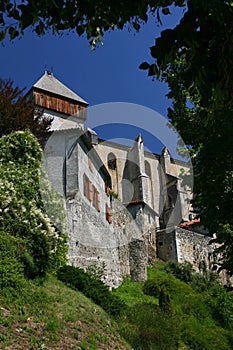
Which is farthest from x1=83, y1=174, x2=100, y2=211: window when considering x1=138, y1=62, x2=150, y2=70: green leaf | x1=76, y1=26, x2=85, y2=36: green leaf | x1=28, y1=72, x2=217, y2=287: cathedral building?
x1=138, y1=62, x2=150, y2=70: green leaf

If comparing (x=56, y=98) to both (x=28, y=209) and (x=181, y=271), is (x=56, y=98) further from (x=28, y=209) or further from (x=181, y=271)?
(x=28, y=209)

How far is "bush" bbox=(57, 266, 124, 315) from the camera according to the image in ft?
44.3

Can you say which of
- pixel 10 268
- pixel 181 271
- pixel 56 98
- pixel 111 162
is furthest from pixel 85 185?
pixel 111 162

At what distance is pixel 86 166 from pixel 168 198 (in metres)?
29.3

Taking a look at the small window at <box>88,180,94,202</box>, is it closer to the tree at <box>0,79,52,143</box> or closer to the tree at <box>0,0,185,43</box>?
the tree at <box>0,79,52,143</box>

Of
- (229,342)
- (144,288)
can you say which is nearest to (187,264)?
(144,288)

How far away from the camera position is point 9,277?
10.6 meters

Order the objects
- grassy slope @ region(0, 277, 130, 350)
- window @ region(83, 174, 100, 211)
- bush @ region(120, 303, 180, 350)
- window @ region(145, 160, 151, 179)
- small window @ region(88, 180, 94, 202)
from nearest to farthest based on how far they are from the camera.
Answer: grassy slope @ region(0, 277, 130, 350)
bush @ region(120, 303, 180, 350)
window @ region(83, 174, 100, 211)
small window @ region(88, 180, 94, 202)
window @ region(145, 160, 151, 179)

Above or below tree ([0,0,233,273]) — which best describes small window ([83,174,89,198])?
above

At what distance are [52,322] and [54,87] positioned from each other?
97.0 feet

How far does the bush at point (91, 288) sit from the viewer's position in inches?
531

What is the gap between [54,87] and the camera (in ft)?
123

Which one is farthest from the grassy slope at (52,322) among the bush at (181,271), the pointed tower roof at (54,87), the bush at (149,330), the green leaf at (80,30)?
the pointed tower roof at (54,87)

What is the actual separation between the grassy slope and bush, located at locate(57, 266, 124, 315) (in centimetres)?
90
